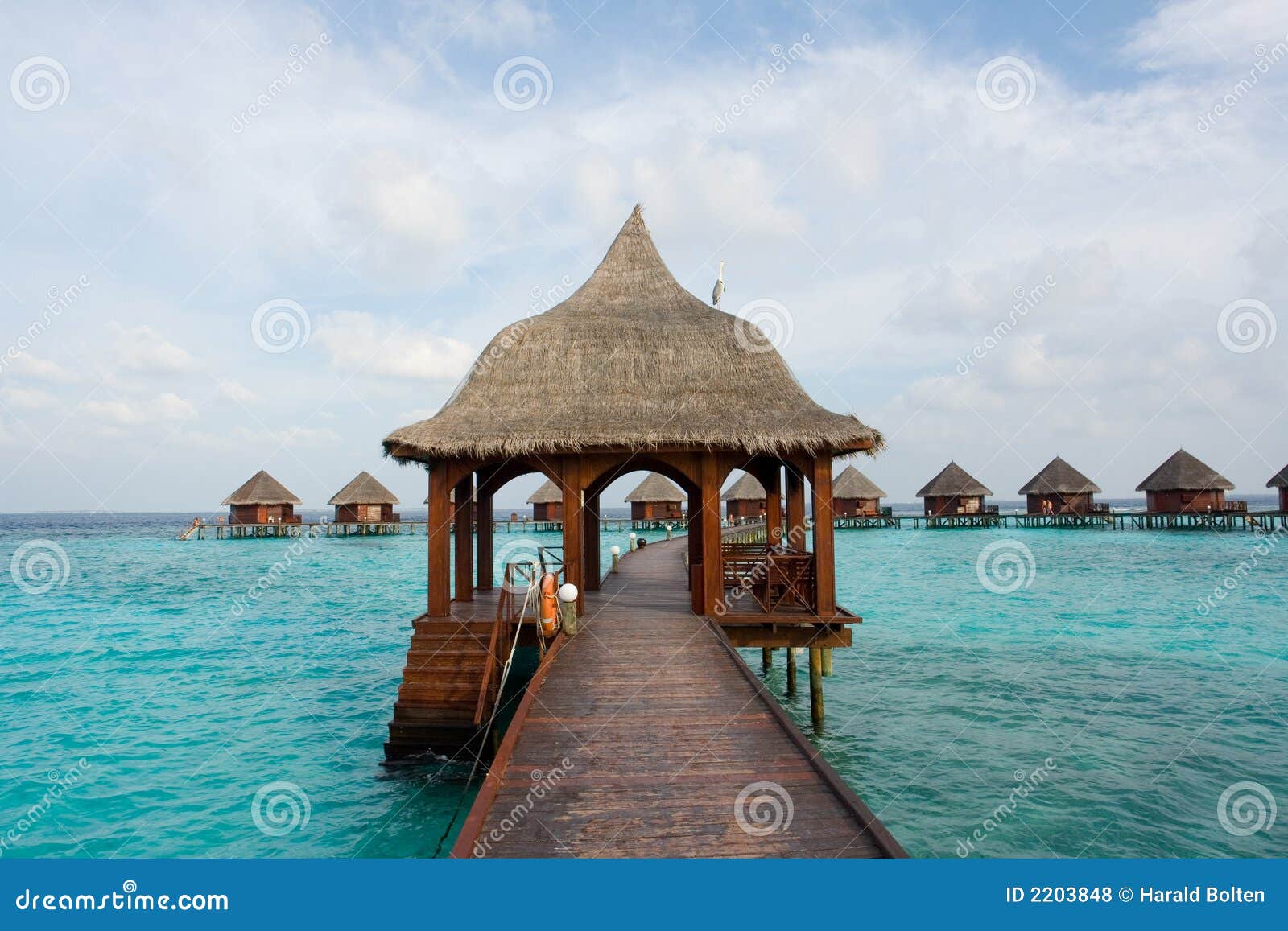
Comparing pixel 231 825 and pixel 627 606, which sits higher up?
pixel 627 606

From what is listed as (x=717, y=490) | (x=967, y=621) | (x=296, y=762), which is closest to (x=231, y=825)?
(x=296, y=762)

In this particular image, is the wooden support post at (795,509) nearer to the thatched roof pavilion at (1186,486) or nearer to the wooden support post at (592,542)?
the wooden support post at (592,542)

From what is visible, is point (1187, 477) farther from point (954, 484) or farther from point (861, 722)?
point (861, 722)

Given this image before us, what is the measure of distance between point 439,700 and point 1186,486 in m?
57.3

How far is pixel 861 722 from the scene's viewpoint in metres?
11.6

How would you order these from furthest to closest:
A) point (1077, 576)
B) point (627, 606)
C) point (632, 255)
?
point (1077, 576)
point (632, 255)
point (627, 606)

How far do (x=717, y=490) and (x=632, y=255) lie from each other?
19.4 ft

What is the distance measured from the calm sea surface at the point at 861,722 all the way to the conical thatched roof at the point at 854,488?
3212 centimetres

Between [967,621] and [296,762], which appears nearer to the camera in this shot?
[296,762]

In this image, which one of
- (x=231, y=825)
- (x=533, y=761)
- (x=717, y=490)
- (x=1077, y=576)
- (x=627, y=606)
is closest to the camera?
(x=533, y=761)

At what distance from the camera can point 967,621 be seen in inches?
820

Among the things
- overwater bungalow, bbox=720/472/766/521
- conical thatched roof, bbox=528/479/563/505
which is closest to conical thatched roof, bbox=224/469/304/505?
conical thatched roof, bbox=528/479/563/505

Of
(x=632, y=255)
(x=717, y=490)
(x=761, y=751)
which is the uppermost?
(x=632, y=255)

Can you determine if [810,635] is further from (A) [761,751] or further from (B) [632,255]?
(B) [632,255]
